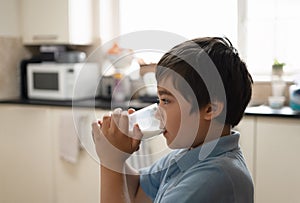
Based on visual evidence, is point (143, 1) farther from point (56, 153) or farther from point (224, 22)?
point (56, 153)

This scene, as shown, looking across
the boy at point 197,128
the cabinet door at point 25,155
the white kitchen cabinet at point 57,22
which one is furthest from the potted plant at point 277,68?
the boy at point 197,128

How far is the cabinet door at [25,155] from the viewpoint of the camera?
2666 millimetres

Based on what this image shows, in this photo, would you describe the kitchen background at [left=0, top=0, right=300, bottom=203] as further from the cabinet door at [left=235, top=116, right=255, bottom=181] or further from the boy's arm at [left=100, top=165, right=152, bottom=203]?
the boy's arm at [left=100, top=165, right=152, bottom=203]

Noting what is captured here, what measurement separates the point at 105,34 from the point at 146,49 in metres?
2.16

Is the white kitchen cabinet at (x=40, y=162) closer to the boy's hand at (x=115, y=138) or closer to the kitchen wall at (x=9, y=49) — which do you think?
the kitchen wall at (x=9, y=49)

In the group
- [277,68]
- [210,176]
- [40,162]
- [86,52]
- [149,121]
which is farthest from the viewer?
[86,52]

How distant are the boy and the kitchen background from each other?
4.19 feet

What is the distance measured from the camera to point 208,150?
0.84 meters

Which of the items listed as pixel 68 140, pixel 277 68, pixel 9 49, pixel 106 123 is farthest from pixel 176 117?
pixel 9 49

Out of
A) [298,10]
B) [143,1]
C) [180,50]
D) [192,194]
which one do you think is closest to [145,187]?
[192,194]

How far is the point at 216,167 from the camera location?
2.58 feet

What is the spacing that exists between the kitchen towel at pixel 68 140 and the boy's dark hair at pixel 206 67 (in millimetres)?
1745

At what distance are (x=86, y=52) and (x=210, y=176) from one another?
2359mm

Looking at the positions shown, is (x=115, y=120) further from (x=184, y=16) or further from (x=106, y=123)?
(x=184, y=16)
